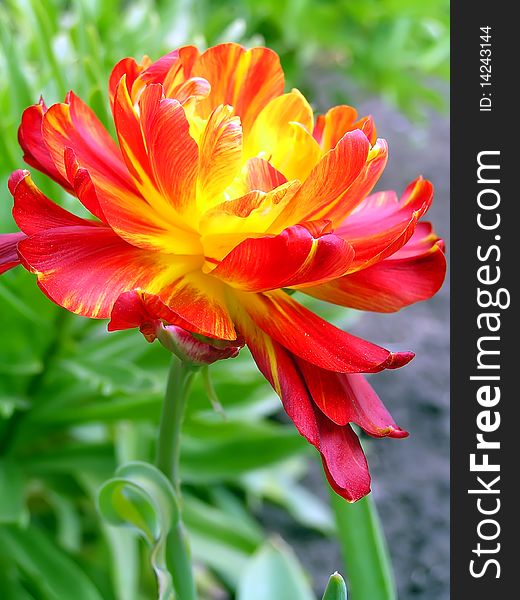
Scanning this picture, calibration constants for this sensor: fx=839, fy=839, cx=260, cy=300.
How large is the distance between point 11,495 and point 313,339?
549mm

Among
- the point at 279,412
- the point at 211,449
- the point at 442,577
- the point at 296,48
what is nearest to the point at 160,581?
the point at 211,449

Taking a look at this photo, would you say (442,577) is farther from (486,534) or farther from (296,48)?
(296,48)

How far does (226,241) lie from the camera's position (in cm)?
38

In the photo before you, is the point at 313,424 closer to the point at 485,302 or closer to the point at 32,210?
the point at 32,210

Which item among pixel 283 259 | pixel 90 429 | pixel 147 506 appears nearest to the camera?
pixel 283 259

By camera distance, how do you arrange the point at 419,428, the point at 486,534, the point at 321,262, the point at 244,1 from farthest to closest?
the point at 244,1 → the point at 419,428 → the point at 486,534 → the point at 321,262

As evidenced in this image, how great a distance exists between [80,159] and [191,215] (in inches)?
2.2

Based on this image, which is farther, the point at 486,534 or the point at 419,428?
the point at 419,428

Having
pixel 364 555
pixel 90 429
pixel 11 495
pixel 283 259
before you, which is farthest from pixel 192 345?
pixel 90 429

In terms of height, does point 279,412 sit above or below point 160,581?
above

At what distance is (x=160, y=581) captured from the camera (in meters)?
0.42

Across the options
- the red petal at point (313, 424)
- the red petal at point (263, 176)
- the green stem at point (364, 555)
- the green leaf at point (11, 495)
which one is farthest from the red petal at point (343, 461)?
the green leaf at point (11, 495)

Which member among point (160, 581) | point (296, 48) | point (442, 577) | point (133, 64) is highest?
point (296, 48)

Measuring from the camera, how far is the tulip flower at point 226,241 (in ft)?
1.14
